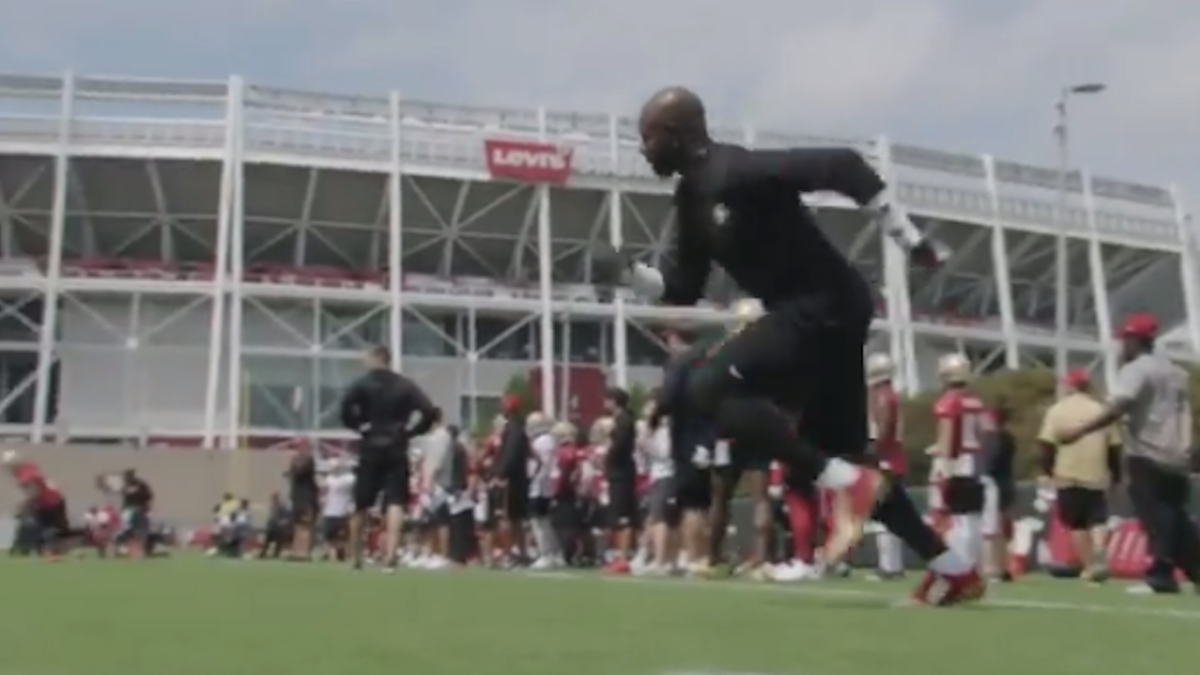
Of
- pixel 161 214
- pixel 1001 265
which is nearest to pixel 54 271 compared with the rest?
pixel 161 214

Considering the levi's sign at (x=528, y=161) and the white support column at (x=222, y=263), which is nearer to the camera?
the white support column at (x=222, y=263)

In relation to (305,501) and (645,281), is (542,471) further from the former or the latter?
(645,281)

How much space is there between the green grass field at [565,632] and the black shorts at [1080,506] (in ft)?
13.7

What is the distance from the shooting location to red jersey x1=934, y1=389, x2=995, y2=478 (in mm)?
15328

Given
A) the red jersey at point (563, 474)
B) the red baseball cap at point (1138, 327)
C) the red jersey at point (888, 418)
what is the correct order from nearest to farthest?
the red baseball cap at point (1138, 327)
the red jersey at point (888, 418)
the red jersey at point (563, 474)

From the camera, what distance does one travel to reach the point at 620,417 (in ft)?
62.1

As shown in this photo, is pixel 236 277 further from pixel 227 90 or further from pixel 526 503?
pixel 526 503

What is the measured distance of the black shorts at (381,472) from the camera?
50.0ft

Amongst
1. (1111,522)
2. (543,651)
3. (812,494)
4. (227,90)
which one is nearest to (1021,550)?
(1111,522)

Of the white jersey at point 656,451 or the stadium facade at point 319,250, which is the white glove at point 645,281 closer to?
the white jersey at point 656,451

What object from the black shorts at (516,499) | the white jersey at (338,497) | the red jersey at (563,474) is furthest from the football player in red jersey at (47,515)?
the black shorts at (516,499)

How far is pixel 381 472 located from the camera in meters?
15.3

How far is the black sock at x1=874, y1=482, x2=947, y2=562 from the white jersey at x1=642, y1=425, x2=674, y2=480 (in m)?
9.08

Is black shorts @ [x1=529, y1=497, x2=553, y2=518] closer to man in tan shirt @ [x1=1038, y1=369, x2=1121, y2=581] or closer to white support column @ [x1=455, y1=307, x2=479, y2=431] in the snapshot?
man in tan shirt @ [x1=1038, y1=369, x2=1121, y2=581]
